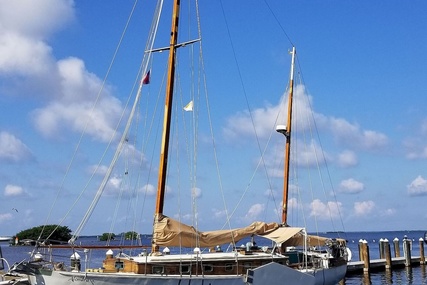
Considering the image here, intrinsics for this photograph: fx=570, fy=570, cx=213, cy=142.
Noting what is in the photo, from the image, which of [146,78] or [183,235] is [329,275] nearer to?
[183,235]

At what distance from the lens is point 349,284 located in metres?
46.4

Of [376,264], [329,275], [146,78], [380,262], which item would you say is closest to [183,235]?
[146,78]

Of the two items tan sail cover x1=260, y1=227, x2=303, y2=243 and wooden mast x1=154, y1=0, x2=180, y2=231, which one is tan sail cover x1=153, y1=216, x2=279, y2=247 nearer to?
wooden mast x1=154, y1=0, x2=180, y2=231

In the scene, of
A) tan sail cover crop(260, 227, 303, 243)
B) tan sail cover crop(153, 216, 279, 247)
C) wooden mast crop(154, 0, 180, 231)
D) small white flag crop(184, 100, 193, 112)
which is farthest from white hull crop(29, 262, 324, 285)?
small white flag crop(184, 100, 193, 112)

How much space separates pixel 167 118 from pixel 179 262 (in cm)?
771

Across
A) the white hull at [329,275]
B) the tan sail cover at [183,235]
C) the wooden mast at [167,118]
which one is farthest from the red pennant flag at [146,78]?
the white hull at [329,275]

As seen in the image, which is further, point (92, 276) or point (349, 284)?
point (349, 284)

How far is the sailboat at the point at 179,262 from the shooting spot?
24297 millimetres

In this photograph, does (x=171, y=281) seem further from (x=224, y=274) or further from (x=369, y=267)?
(x=369, y=267)

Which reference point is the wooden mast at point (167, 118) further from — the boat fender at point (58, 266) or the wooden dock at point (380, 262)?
the wooden dock at point (380, 262)

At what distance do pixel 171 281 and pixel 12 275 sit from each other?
10318 millimetres

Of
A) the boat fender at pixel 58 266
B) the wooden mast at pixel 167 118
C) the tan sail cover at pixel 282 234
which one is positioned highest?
the wooden mast at pixel 167 118

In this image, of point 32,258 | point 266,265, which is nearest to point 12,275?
point 32,258

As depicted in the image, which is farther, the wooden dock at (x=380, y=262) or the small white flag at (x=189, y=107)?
the wooden dock at (x=380, y=262)
